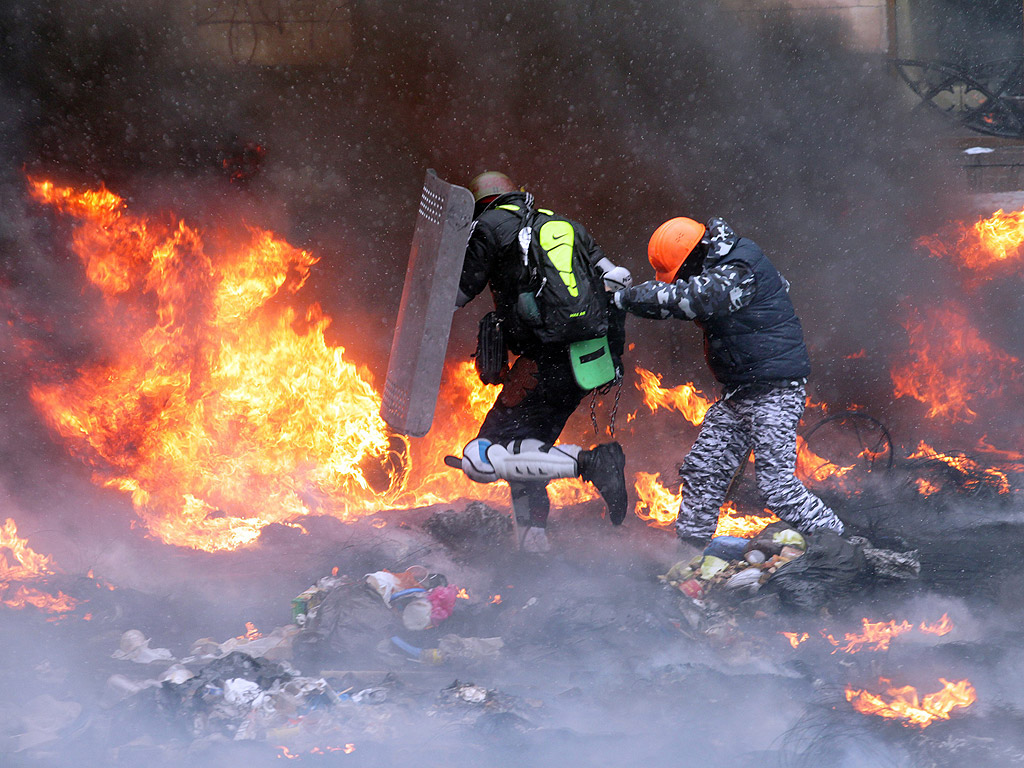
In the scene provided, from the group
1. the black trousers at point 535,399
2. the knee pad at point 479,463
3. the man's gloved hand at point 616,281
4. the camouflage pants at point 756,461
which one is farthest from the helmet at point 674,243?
the knee pad at point 479,463

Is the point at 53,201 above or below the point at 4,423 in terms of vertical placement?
above

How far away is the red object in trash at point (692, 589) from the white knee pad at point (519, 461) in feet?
2.73

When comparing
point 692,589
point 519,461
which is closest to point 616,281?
point 519,461

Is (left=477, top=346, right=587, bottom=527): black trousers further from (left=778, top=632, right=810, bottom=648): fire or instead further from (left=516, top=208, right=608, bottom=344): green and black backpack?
(left=778, top=632, right=810, bottom=648): fire

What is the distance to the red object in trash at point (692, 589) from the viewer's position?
4.30 meters

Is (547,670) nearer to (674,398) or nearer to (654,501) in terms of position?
(654,501)

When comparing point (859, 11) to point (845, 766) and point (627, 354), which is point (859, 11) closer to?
point (627, 354)

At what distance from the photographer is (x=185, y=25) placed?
543 cm

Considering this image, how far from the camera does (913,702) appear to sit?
3453mm

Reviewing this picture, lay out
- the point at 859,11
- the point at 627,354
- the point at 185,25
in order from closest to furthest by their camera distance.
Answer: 1. the point at 185,25
2. the point at 859,11
3. the point at 627,354

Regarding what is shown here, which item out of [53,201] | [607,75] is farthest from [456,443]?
[53,201]

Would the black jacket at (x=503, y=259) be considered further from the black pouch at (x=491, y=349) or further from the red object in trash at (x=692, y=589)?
the red object in trash at (x=692, y=589)

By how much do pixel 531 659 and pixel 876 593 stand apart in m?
1.85

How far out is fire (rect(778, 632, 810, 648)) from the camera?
13.0ft
